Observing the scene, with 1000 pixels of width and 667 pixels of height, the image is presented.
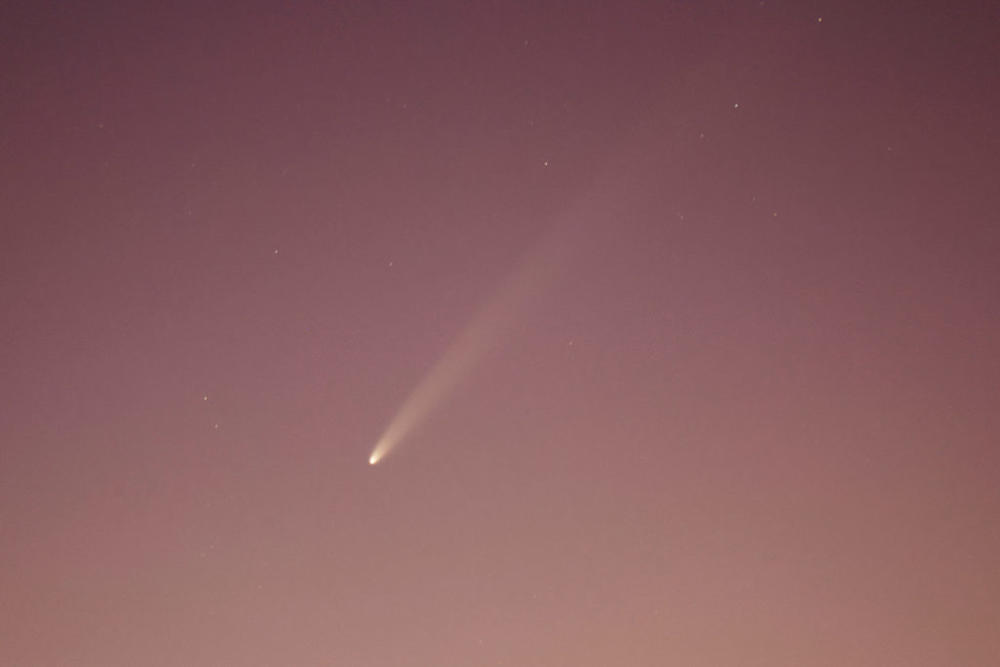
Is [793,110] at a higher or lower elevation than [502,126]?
lower

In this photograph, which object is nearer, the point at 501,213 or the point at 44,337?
the point at 44,337

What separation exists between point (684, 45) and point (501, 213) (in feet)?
1.93

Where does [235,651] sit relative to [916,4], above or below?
below

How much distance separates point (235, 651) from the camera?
6.17ft

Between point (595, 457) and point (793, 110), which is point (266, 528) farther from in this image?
point (793, 110)

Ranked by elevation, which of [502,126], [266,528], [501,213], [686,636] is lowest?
[686,636]

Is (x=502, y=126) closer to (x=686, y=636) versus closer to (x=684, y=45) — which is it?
(x=684, y=45)

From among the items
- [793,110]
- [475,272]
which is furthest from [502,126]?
[793,110]

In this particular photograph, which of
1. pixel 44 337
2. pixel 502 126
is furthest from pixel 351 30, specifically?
pixel 44 337

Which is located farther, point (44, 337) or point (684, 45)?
point (684, 45)

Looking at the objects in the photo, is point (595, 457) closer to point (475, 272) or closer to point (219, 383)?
point (475, 272)

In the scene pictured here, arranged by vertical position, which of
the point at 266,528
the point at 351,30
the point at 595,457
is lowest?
the point at 595,457

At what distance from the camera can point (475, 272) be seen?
201 cm

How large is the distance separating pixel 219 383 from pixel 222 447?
0.14 m
